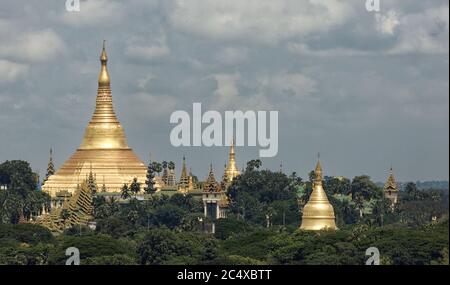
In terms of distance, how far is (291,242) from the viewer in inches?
6452

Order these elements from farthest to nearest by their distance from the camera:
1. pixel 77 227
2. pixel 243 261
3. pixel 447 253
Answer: pixel 77 227 → pixel 243 261 → pixel 447 253

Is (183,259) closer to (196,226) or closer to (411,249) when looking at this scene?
(411,249)

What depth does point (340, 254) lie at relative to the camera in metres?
154

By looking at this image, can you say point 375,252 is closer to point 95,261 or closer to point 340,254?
point 340,254

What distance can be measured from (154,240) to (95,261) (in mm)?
12749

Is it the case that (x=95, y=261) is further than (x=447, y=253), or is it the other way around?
(x=95, y=261)
